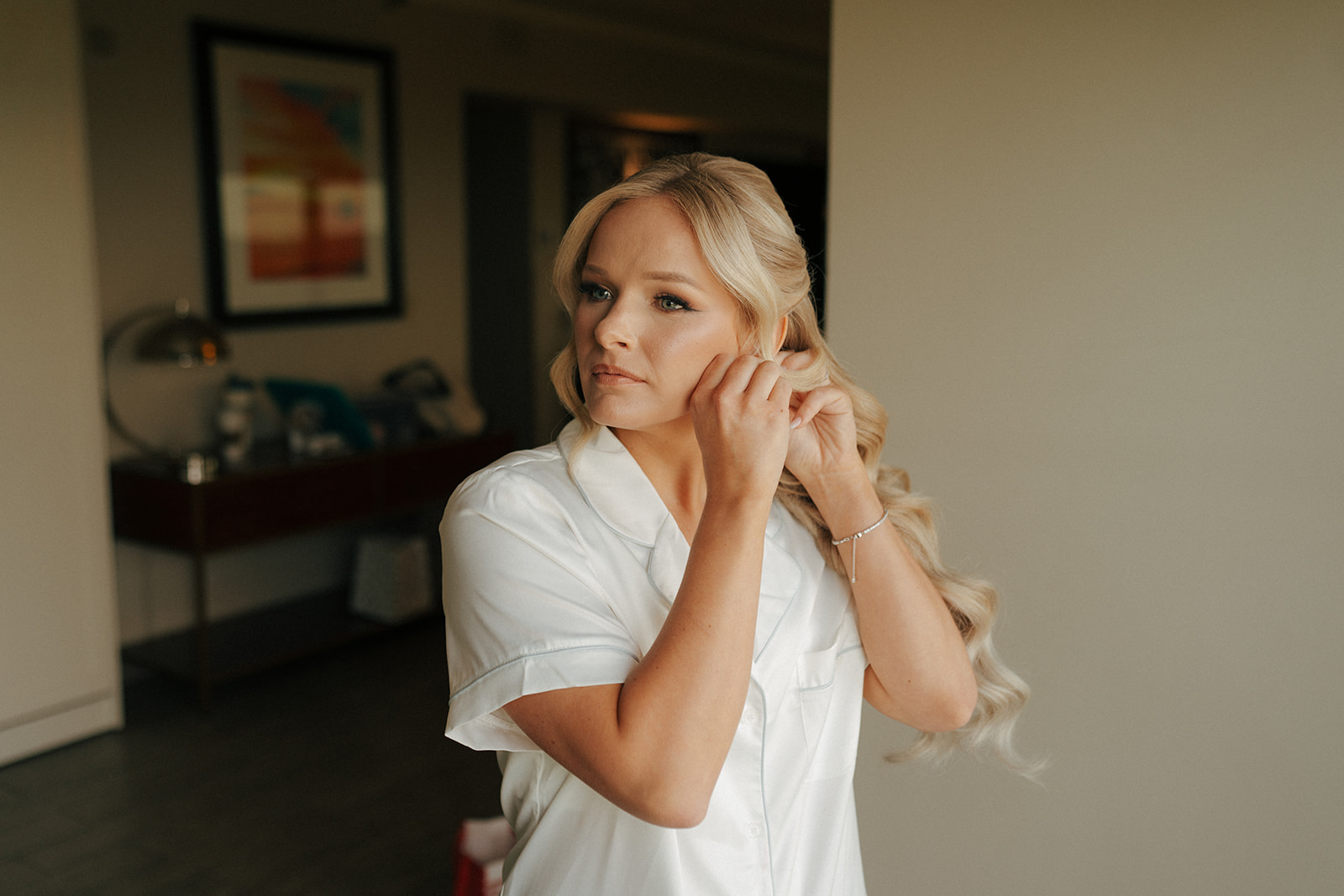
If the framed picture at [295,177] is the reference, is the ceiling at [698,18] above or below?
above

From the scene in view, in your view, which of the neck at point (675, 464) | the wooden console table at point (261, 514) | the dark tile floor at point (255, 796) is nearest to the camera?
the neck at point (675, 464)

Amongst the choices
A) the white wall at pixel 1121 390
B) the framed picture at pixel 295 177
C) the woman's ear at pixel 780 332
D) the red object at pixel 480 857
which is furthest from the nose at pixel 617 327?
the framed picture at pixel 295 177

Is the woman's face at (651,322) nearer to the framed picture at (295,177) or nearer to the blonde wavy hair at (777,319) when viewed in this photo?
the blonde wavy hair at (777,319)

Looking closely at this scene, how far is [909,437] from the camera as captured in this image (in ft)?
6.58

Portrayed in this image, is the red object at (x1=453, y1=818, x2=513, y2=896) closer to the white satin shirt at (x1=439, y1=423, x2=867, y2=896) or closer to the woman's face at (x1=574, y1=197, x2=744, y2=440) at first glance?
the white satin shirt at (x1=439, y1=423, x2=867, y2=896)

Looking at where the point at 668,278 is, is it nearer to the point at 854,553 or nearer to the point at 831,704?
the point at 854,553

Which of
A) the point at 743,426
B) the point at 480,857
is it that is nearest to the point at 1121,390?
the point at 743,426

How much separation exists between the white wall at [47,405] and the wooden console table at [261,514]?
30 centimetres

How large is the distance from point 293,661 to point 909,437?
132 inches

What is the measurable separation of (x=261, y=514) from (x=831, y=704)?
10.9 ft

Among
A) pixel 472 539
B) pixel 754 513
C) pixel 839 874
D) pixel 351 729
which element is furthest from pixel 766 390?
pixel 351 729

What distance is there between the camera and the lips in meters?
1.27

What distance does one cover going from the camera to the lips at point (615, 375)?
1.27 metres

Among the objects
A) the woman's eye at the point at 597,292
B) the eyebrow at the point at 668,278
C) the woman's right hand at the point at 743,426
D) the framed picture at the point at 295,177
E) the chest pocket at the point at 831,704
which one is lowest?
the chest pocket at the point at 831,704
